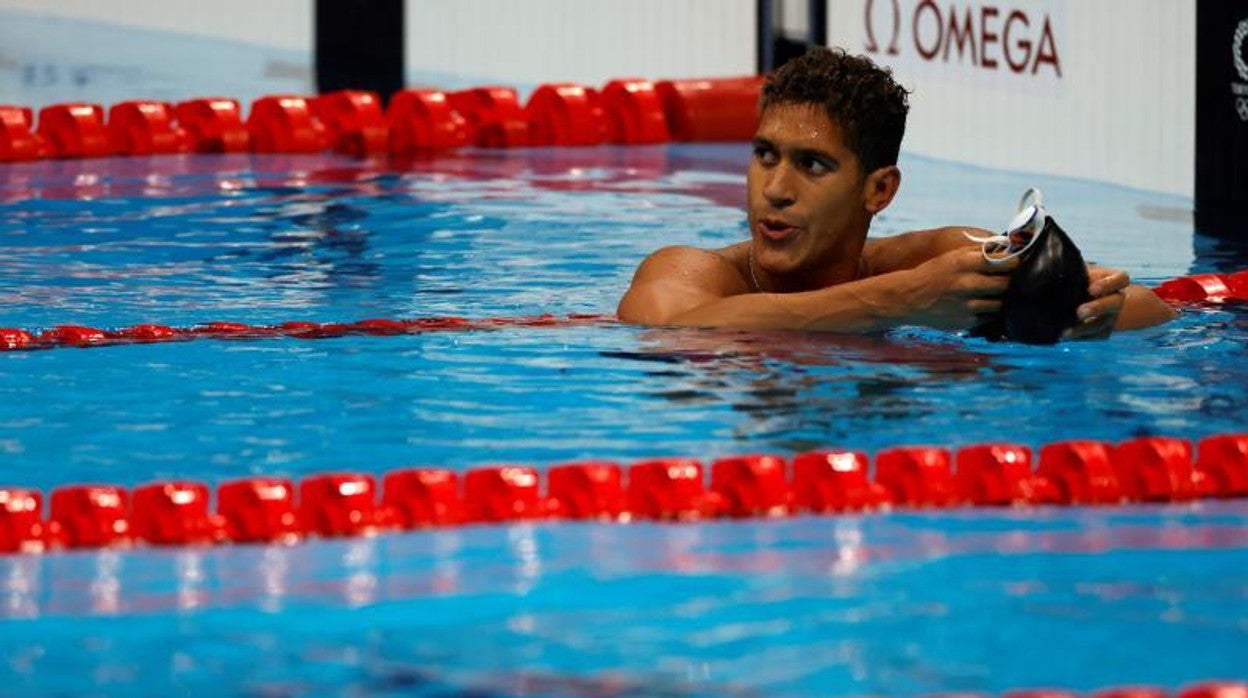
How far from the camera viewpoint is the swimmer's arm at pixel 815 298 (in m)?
4.85

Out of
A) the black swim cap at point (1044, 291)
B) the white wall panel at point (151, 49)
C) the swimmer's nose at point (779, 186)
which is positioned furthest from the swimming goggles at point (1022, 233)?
the white wall panel at point (151, 49)

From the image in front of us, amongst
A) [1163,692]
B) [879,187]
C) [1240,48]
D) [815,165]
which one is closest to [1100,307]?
[879,187]

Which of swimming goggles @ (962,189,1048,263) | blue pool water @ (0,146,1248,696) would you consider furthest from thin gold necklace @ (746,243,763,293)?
swimming goggles @ (962,189,1048,263)

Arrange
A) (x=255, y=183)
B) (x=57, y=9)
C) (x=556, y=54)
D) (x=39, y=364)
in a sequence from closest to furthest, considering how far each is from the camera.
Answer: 1. (x=39, y=364)
2. (x=255, y=183)
3. (x=556, y=54)
4. (x=57, y=9)

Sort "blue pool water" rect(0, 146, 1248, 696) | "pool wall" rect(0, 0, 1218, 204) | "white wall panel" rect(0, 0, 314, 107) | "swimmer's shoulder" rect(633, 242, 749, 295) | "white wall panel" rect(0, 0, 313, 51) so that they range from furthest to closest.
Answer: "white wall panel" rect(0, 0, 313, 51) → "white wall panel" rect(0, 0, 314, 107) → "pool wall" rect(0, 0, 1218, 204) → "swimmer's shoulder" rect(633, 242, 749, 295) → "blue pool water" rect(0, 146, 1248, 696)

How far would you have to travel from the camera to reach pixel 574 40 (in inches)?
507

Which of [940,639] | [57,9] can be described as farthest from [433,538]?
[57,9]

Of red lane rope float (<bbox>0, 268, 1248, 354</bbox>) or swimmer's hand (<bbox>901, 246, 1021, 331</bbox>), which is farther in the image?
red lane rope float (<bbox>0, 268, 1248, 354</bbox>)

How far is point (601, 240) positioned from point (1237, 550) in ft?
12.9

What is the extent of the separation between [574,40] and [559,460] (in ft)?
28.4

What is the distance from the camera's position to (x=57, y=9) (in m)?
16.4

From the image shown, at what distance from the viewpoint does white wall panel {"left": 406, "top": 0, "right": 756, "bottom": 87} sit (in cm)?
1224

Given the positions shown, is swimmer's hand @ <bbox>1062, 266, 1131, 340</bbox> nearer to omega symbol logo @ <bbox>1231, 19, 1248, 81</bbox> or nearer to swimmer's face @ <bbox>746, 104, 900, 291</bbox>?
swimmer's face @ <bbox>746, 104, 900, 291</bbox>

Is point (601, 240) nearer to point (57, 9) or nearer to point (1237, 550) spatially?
point (1237, 550)
